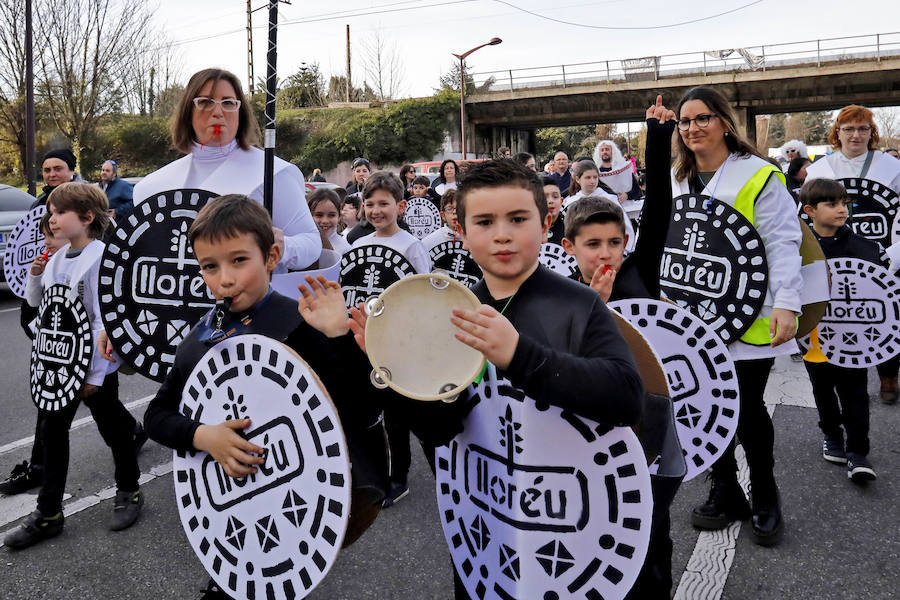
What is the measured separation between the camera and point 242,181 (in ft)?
8.66

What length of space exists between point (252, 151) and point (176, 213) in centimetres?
48

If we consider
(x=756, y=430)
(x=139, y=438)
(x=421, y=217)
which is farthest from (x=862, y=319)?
(x=421, y=217)

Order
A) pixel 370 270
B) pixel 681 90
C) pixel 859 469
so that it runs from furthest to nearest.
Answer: pixel 681 90 < pixel 370 270 < pixel 859 469

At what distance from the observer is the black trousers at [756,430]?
299cm

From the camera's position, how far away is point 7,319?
872cm

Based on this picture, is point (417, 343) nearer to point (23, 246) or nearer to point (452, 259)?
point (452, 259)

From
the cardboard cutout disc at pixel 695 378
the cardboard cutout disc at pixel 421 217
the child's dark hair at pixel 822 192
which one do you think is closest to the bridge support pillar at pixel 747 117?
the cardboard cutout disc at pixel 421 217

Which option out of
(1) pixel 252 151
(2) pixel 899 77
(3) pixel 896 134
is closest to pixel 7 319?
(1) pixel 252 151

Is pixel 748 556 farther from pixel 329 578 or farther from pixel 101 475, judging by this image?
pixel 101 475

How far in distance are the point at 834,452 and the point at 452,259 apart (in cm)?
269

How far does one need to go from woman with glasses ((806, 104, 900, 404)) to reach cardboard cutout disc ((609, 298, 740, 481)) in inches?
130

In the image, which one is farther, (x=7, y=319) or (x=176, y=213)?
(x=7, y=319)

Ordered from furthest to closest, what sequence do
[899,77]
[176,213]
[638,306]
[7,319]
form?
[899,77] → [7,319] → [176,213] → [638,306]

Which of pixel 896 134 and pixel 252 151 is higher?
pixel 896 134
